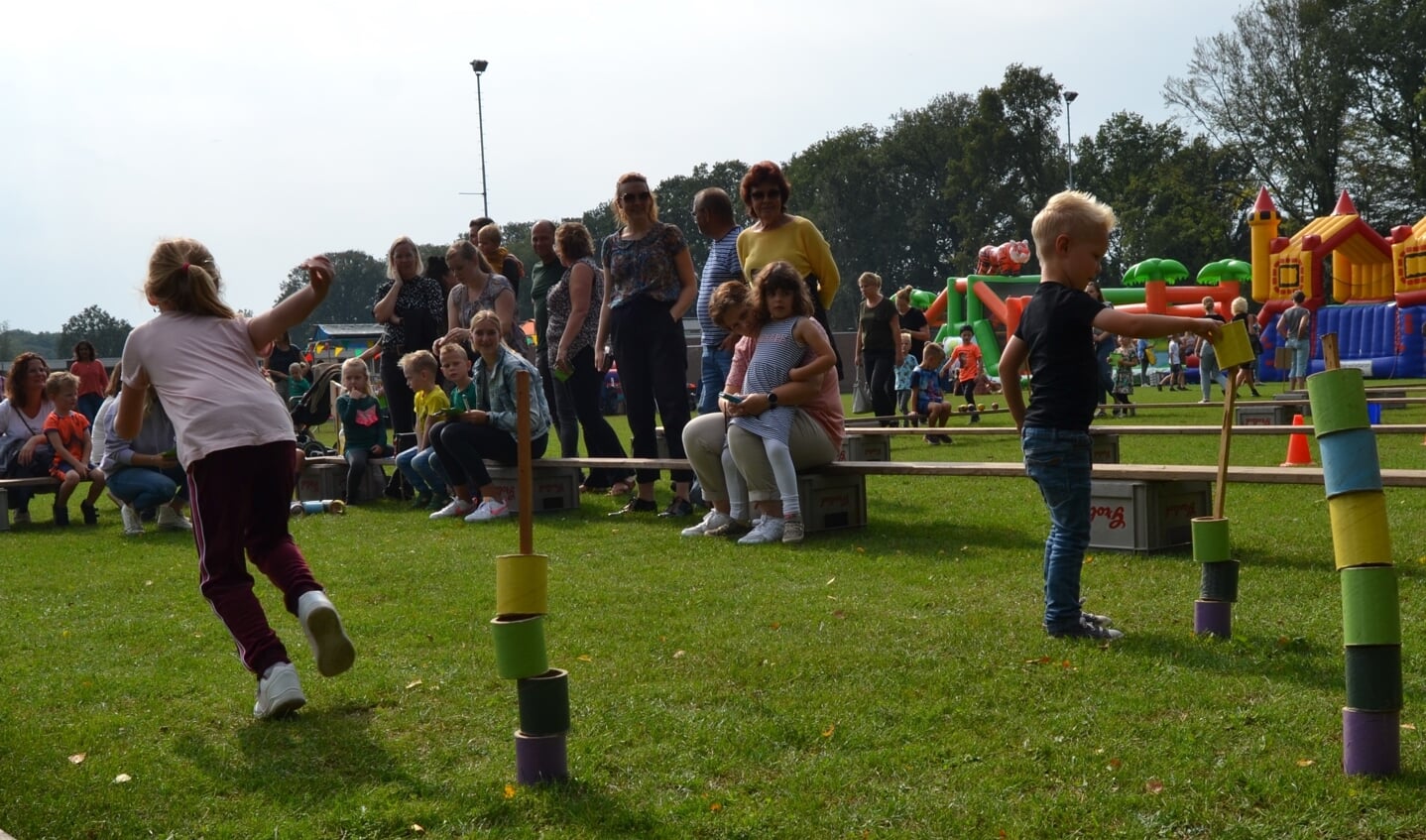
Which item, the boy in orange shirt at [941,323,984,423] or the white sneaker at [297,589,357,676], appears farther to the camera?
the boy in orange shirt at [941,323,984,423]

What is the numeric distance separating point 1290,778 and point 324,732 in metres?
2.76

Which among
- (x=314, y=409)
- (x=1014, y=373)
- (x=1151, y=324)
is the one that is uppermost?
(x=1151, y=324)

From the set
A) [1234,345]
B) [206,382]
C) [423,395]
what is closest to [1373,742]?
[1234,345]

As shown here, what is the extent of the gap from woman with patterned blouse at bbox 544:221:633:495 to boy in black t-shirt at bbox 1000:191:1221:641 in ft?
17.9

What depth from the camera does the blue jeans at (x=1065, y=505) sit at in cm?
507

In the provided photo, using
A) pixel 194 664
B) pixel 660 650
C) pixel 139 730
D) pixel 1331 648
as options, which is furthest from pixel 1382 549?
pixel 194 664

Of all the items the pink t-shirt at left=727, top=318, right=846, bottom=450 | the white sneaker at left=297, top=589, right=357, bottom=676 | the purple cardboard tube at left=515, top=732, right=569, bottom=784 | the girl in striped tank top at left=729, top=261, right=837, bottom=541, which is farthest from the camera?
the pink t-shirt at left=727, top=318, right=846, bottom=450

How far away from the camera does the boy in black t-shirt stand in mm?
4973

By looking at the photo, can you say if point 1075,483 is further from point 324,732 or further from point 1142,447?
point 1142,447

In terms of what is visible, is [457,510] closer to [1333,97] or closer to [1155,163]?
[1333,97]

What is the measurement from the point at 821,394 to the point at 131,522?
18.4ft

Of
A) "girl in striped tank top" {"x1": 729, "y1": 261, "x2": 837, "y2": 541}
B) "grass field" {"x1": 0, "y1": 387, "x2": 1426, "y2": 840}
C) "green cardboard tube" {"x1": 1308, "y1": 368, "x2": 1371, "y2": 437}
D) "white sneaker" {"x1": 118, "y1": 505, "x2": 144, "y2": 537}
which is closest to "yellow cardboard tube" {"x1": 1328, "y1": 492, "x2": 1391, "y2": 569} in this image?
"green cardboard tube" {"x1": 1308, "y1": 368, "x2": 1371, "y2": 437}

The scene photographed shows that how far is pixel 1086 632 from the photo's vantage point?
5.06m

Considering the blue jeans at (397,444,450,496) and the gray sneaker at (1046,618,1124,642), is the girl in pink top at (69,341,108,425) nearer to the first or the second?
the blue jeans at (397,444,450,496)
